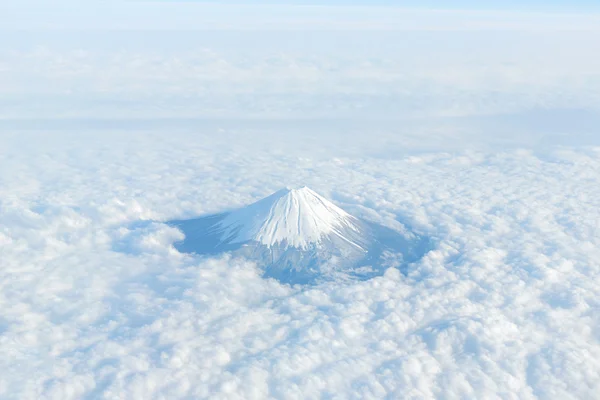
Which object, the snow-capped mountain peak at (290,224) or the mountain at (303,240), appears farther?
the snow-capped mountain peak at (290,224)

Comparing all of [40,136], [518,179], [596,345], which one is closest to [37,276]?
[596,345]

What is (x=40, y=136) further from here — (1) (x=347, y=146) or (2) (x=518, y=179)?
(2) (x=518, y=179)

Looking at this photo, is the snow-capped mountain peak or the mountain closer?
the mountain

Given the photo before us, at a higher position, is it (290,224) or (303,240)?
(290,224)

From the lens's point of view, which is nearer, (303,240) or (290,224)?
(303,240)
